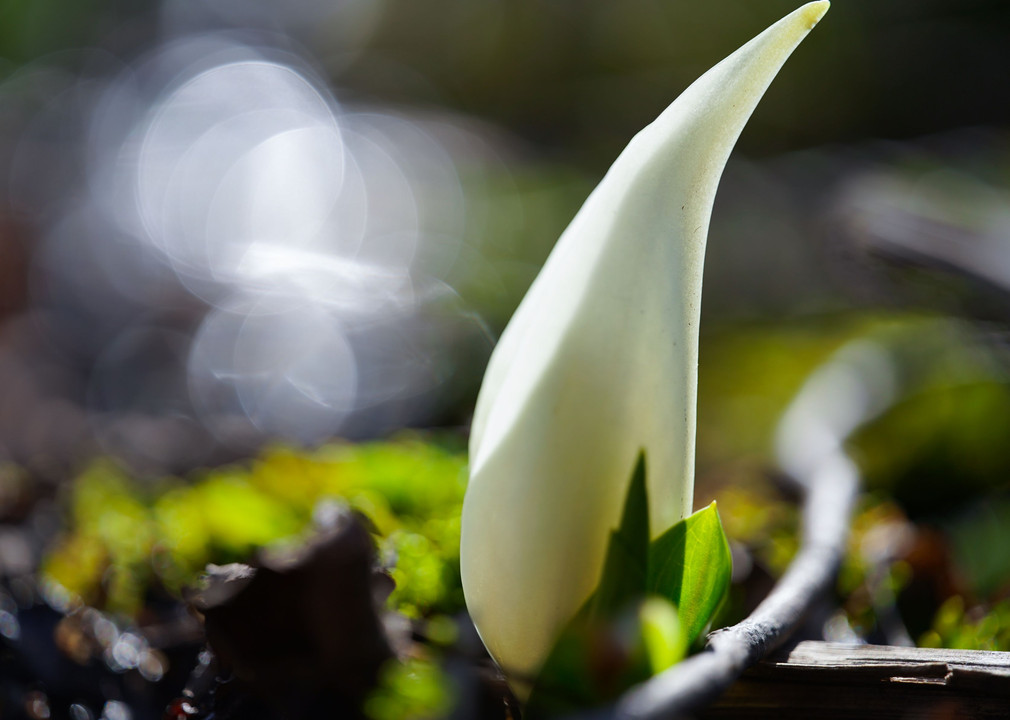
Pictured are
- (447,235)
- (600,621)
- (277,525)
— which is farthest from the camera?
(447,235)

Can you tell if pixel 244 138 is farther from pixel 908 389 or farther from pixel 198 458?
pixel 908 389

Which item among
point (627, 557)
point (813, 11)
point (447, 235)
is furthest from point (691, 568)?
point (447, 235)

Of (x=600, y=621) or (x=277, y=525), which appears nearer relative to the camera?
(x=600, y=621)

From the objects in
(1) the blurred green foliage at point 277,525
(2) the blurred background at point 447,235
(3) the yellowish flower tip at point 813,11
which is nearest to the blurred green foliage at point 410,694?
(1) the blurred green foliage at point 277,525

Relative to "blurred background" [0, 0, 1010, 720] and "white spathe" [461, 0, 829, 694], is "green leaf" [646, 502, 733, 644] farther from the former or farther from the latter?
"blurred background" [0, 0, 1010, 720]

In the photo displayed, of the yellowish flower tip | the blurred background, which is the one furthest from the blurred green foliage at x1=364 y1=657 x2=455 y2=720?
the yellowish flower tip

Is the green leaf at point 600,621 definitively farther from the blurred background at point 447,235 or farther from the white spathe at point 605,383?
the blurred background at point 447,235

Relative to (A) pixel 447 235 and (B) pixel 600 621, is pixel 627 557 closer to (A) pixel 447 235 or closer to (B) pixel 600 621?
(B) pixel 600 621

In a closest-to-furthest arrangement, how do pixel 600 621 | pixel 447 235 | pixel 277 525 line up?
1. pixel 600 621
2. pixel 277 525
3. pixel 447 235
